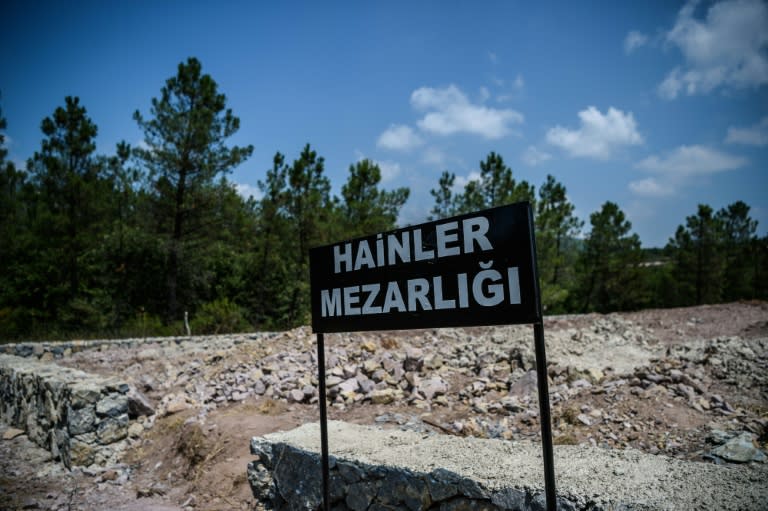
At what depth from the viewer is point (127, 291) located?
74.9 feet

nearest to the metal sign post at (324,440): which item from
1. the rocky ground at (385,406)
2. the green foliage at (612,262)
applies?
the rocky ground at (385,406)

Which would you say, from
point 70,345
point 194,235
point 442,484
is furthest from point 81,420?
point 194,235

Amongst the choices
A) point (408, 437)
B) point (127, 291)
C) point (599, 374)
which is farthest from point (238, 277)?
point (408, 437)

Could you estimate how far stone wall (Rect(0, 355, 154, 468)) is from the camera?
6.05m

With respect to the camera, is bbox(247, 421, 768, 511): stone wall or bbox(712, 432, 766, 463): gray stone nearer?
bbox(247, 421, 768, 511): stone wall

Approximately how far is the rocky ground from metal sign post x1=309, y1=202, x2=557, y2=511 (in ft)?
8.42

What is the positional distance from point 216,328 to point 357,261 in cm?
1555

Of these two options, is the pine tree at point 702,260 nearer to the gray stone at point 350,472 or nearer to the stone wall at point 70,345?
the stone wall at point 70,345

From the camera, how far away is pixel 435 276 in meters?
2.76

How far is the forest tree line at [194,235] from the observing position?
20.3 meters

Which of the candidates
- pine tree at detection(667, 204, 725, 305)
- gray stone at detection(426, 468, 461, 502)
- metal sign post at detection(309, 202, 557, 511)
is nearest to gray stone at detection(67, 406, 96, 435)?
metal sign post at detection(309, 202, 557, 511)

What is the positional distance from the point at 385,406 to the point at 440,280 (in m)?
4.28

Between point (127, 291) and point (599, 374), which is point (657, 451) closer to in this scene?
point (599, 374)

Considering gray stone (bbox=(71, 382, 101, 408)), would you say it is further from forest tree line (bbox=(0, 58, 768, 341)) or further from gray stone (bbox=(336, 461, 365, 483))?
forest tree line (bbox=(0, 58, 768, 341))
